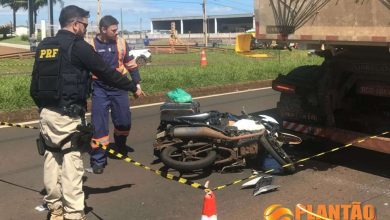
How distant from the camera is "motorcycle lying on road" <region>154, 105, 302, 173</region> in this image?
5.71 meters

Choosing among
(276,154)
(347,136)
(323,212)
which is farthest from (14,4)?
(323,212)

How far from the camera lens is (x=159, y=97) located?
39.6 ft

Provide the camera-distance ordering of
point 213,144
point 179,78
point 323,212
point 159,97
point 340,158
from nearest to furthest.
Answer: point 323,212, point 213,144, point 340,158, point 159,97, point 179,78

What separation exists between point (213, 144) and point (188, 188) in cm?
64

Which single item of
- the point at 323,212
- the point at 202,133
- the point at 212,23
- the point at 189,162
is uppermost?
the point at 212,23

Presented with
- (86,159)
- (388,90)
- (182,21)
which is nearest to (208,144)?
(86,159)

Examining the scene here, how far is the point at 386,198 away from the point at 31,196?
3676mm

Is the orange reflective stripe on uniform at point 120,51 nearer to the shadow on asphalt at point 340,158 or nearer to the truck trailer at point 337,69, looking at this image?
Answer: the truck trailer at point 337,69

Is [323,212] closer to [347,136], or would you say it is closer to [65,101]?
[347,136]

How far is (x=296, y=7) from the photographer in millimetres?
6020

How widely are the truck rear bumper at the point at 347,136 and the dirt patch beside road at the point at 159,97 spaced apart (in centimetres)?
536

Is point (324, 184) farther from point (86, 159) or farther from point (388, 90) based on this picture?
point (86, 159)

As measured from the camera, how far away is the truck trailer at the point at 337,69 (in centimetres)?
543

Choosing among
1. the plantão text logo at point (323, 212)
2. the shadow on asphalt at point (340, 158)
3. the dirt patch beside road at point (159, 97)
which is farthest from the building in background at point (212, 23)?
the plantão text logo at point (323, 212)
